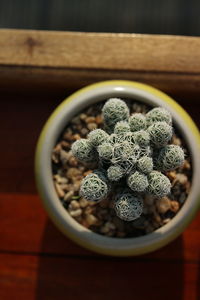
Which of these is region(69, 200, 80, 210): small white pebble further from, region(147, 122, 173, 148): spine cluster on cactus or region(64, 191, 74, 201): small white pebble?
region(147, 122, 173, 148): spine cluster on cactus

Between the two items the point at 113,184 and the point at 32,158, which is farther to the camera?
the point at 32,158

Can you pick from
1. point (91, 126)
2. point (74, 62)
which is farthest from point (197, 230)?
point (74, 62)

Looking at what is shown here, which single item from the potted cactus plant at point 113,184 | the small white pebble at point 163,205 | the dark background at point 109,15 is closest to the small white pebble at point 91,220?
the potted cactus plant at point 113,184

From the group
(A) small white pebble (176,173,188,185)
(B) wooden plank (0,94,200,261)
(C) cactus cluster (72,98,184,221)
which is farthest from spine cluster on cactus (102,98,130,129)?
(B) wooden plank (0,94,200,261)

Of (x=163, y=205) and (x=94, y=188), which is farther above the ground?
(x=94, y=188)

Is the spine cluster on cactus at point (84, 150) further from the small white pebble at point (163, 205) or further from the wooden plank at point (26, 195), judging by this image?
the wooden plank at point (26, 195)

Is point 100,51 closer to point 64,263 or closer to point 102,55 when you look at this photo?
point 102,55

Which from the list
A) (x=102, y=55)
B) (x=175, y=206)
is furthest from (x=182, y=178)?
(x=102, y=55)

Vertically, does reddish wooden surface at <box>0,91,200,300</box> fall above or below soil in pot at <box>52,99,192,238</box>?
below
